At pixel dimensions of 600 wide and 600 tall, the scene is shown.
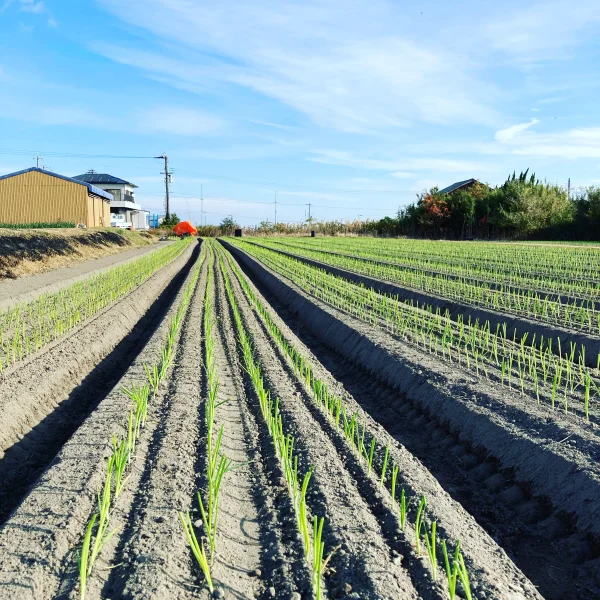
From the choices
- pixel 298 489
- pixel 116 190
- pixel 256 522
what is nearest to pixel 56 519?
pixel 256 522

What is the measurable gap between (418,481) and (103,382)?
3975mm

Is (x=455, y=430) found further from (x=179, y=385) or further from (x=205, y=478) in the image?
(x=179, y=385)

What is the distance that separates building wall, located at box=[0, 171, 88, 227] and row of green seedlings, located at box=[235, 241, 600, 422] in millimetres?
24410

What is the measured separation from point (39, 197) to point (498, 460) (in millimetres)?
32411

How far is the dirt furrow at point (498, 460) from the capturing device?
2.89m

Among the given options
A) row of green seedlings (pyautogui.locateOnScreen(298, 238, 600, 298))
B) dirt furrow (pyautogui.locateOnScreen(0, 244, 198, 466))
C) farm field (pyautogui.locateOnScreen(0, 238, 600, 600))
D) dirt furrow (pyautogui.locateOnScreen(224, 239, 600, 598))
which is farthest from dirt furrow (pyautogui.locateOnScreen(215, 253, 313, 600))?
row of green seedlings (pyautogui.locateOnScreen(298, 238, 600, 298))

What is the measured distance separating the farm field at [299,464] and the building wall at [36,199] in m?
26.0

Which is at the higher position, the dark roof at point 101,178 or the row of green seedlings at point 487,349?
the dark roof at point 101,178

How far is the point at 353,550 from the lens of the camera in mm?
2549

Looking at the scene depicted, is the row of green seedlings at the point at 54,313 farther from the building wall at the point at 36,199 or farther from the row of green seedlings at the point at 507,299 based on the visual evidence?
the building wall at the point at 36,199

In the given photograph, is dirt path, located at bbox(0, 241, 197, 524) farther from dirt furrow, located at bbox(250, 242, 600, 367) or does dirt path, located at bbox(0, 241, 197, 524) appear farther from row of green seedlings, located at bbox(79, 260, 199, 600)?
dirt furrow, located at bbox(250, 242, 600, 367)

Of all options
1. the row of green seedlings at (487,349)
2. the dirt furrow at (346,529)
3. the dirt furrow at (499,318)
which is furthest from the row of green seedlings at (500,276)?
the dirt furrow at (346,529)

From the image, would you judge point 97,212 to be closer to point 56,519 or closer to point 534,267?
point 534,267

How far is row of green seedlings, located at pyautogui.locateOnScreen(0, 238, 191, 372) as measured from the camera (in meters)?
6.22
